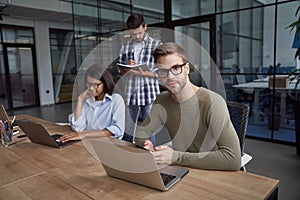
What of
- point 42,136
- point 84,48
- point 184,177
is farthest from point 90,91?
point 84,48

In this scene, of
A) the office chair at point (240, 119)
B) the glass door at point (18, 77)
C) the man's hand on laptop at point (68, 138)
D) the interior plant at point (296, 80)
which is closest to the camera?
the office chair at point (240, 119)

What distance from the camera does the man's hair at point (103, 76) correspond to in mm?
1825

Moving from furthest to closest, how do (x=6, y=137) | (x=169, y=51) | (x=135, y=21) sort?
(x=135, y=21)
(x=6, y=137)
(x=169, y=51)

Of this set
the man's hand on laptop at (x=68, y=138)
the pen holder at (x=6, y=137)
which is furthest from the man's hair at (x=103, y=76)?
the pen holder at (x=6, y=137)

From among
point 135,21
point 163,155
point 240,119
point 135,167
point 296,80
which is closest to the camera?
point 135,167

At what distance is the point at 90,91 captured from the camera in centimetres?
186

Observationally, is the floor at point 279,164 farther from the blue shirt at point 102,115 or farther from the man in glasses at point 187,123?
the blue shirt at point 102,115

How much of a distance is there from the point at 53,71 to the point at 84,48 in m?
1.93

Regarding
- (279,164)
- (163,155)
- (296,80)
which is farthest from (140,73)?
(296,80)

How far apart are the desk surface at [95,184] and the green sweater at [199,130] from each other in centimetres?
6

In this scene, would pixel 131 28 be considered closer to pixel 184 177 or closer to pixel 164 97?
pixel 164 97

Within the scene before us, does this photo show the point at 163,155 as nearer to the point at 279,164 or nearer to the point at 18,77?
the point at 279,164

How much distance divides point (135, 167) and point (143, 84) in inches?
66.5

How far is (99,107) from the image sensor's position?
188cm
